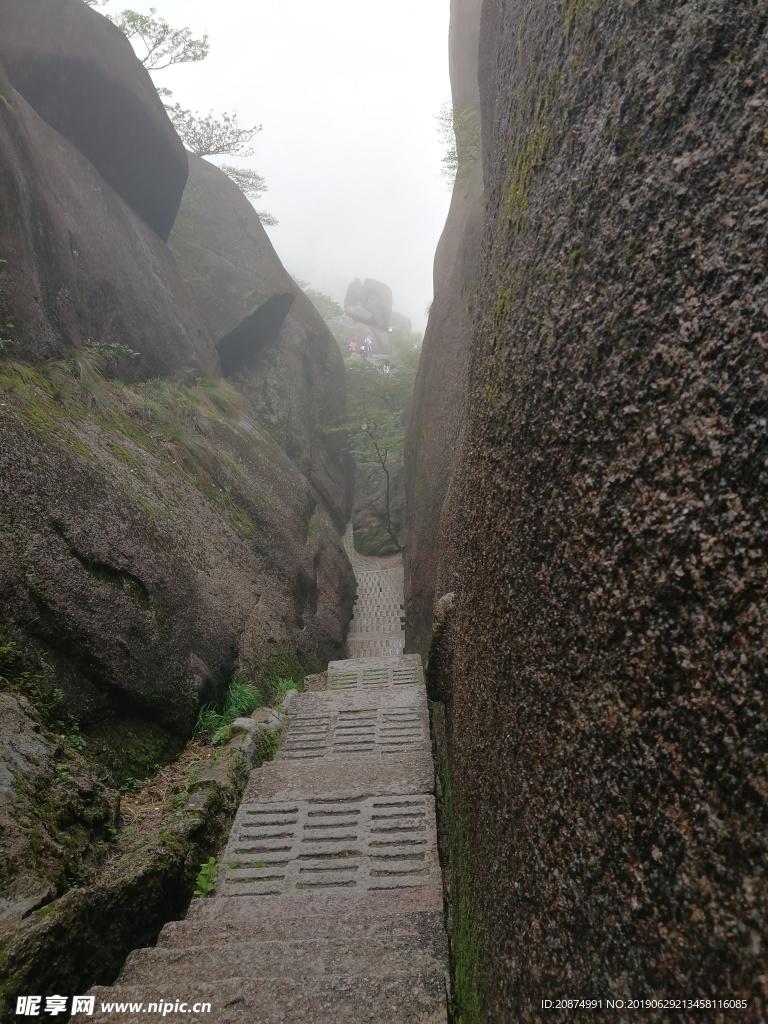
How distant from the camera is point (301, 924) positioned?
9.09ft

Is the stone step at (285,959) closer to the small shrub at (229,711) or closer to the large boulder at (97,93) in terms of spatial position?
the small shrub at (229,711)

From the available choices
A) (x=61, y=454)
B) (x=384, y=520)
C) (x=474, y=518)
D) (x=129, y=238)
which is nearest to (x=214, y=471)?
(x=61, y=454)

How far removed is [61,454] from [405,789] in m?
4.03

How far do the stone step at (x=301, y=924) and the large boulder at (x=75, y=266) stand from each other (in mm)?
5567

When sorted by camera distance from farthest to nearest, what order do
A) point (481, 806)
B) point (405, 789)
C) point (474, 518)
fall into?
1. point (405, 789)
2. point (474, 518)
3. point (481, 806)

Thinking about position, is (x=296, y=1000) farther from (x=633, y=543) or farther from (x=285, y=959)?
(x=633, y=543)

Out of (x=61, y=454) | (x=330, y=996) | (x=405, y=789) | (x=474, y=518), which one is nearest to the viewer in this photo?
(x=330, y=996)

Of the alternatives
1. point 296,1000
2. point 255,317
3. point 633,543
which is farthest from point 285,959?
point 255,317

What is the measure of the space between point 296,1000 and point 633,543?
194 cm

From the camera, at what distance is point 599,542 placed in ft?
5.07

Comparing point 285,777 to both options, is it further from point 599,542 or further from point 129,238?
point 129,238

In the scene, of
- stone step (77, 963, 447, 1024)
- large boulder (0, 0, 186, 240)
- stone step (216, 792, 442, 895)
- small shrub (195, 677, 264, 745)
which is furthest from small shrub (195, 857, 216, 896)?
large boulder (0, 0, 186, 240)

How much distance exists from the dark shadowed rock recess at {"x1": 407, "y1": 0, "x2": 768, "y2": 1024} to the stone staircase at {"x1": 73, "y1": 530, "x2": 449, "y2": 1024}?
0.37 m

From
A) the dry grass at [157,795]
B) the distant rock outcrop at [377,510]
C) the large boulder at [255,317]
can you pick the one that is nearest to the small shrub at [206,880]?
the dry grass at [157,795]
